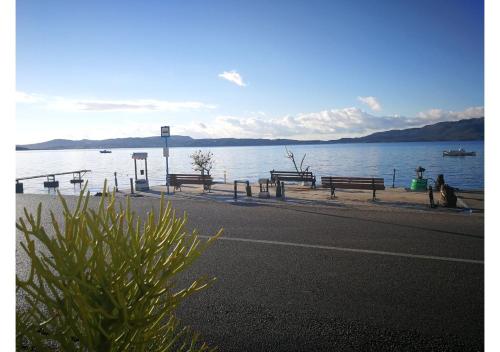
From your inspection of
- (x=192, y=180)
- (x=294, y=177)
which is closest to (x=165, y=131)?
(x=192, y=180)

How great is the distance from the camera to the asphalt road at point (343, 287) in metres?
4.52

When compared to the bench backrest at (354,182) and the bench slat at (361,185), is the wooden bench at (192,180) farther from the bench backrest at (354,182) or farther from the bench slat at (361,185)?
the bench slat at (361,185)

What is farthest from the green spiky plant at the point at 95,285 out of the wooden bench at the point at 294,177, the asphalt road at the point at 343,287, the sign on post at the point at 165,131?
the wooden bench at the point at 294,177

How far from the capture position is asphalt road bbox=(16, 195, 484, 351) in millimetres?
4523

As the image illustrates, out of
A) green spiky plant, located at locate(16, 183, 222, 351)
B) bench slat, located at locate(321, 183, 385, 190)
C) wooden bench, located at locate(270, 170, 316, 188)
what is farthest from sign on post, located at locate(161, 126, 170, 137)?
green spiky plant, located at locate(16, 183, 222, 351)

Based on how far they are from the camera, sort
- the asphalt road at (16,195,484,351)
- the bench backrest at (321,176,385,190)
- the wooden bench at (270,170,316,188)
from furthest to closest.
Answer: the wooden bench at (270,170,316,188)
the bench backrest at (321,176,385,190)
the asphalt road at (16,195,484,351)

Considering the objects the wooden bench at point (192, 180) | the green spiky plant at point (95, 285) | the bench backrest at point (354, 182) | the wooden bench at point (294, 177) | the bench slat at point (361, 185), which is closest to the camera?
the green spiky plant at point (95, 285)

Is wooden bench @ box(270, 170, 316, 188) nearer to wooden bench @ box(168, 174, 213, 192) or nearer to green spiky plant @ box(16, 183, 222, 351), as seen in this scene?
wooden bench @ box(168, 174, 213, 192)

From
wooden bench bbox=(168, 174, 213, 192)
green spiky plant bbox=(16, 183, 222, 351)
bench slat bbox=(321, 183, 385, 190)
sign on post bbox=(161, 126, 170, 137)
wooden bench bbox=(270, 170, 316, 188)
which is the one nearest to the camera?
green spiky plant bbox=(16, 183, 222, 351)

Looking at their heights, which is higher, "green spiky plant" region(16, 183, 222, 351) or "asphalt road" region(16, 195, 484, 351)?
"green spiky plant" region(16, 183, 222, 351)

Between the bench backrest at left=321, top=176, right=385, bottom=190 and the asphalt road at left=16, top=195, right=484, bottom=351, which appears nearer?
the asphalt road at left=16, top=195, right=484, bottom=351

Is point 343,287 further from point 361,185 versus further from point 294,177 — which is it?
point 294,177
